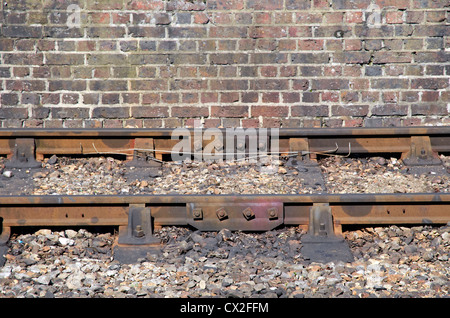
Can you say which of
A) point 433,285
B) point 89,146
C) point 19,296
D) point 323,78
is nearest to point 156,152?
point 89,146

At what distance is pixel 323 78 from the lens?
6094 mm

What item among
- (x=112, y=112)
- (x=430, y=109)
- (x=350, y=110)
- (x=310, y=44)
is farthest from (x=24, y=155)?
(x=430, y=109)

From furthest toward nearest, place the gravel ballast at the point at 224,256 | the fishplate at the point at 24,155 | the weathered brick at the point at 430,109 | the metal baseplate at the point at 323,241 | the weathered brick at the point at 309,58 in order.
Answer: the weathered brick at the point at 430,109 < the weathered brick at the point at 309,58 < the fishplate at the point at 24,155 < the metal baseplate at the point at 323,241 < the gravel ballast at the point at 224,256

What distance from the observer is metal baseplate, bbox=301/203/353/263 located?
4.14 metres

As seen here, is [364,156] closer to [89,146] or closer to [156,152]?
[156,152]

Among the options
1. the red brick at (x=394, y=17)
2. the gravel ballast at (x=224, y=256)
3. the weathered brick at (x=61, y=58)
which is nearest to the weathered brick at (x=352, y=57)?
the red brick at (x=394, y=17)

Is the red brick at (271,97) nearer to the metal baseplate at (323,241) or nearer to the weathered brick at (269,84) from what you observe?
the weathered brick at (269,84)

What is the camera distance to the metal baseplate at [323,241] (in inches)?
163

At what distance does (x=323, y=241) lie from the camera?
431 cm

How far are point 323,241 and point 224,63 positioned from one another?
2.46 m

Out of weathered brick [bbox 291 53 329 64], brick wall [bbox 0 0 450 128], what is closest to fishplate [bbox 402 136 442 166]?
brick wall [bbox 0 0 450 128]

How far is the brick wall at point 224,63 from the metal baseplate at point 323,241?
189 centimetres

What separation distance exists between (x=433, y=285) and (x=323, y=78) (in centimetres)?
291
